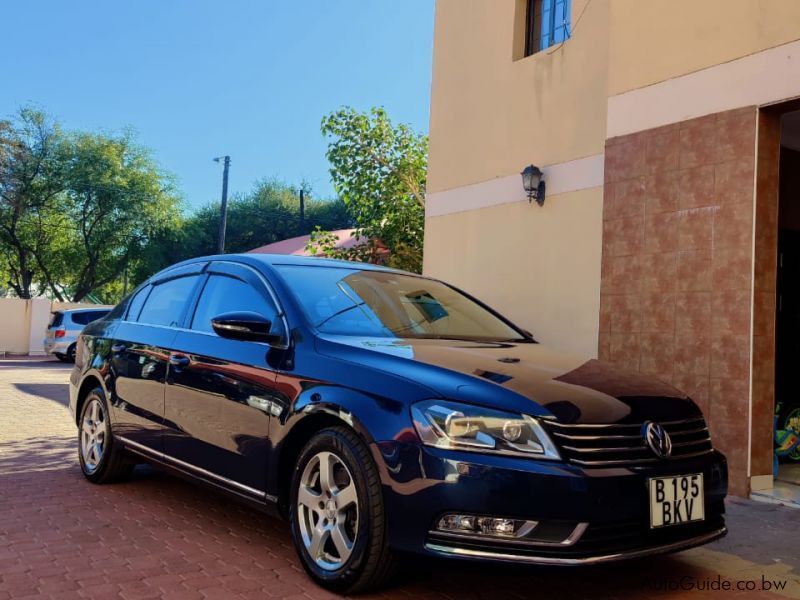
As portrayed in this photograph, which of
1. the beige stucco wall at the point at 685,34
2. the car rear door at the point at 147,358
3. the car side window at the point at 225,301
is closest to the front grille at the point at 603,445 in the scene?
the car side window at the point at 225,301

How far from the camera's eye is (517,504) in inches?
118

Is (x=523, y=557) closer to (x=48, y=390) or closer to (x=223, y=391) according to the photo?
(x=223, y=391)

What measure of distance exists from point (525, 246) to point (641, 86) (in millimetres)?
2477

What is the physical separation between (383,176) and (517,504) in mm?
11946

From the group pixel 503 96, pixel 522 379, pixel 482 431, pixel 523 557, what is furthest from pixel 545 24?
pixel 523 557

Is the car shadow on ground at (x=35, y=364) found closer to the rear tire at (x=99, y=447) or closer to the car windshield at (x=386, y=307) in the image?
the rear tire at (x=99, y=447)

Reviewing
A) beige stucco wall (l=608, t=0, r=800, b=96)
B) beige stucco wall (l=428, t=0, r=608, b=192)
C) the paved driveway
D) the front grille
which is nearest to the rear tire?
the paved driveway

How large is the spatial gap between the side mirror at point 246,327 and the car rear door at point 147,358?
39.3 inches

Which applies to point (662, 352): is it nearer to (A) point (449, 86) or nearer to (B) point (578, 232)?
(B) point (578, 232)

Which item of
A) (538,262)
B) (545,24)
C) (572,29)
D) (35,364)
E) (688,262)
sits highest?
(545,24)

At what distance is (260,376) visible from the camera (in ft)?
13.0

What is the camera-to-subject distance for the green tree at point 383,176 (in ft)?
47.0

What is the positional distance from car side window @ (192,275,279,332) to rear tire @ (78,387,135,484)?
52.7 inches

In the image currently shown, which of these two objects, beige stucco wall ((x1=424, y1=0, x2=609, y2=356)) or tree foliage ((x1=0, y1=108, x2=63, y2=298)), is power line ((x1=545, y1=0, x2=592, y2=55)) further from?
tree foliage ((x1=0, y1=108, x2=63, y2=298))
